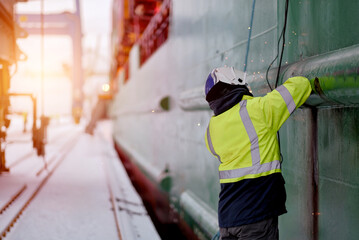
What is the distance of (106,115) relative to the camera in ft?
165

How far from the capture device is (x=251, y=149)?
2.36 m

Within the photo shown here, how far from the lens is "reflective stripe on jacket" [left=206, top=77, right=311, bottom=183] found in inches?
89.0

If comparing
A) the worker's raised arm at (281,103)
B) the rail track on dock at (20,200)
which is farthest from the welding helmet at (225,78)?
the rail track on dock at (20,200)

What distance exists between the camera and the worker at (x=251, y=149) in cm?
229

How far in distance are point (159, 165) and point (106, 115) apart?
137ft

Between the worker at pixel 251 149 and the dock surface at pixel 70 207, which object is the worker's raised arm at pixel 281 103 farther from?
the dock surface at pixel 70 207

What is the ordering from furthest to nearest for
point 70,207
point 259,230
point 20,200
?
1. point 20,200
2. point 70,207
3. point 259,230

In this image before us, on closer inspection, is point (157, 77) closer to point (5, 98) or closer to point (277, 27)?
point (5, 98)

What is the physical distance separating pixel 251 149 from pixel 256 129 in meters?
0.13

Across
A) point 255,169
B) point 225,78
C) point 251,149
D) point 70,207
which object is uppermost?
point 225,78

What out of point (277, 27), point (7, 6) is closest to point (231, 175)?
point (277, 27)

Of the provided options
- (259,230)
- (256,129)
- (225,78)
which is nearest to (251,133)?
(256,129)

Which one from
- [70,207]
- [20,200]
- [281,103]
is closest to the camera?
[281,103]

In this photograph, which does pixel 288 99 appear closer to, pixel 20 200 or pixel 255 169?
pixel 255 169
